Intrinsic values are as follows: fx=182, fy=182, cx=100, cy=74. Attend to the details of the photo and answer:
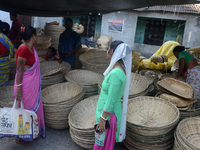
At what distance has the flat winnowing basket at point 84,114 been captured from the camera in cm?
266

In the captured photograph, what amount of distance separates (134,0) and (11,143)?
3242 millimetres

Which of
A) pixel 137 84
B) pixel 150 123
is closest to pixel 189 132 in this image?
pixel 150 123

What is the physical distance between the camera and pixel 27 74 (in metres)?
2.40

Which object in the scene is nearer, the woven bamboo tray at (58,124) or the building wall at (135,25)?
the woven bamboo tray at (58,124)

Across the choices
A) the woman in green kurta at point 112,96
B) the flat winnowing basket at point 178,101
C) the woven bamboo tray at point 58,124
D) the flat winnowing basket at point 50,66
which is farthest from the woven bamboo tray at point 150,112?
the flat winnowing basket at point 50,66

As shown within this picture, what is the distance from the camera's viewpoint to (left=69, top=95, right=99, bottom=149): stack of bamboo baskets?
2336 mm

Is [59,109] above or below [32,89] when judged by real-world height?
below

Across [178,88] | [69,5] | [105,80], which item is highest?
[69,5]

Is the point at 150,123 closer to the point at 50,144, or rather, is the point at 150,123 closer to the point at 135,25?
the point at 50,144

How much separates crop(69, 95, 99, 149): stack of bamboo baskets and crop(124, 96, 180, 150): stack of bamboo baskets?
0.52m

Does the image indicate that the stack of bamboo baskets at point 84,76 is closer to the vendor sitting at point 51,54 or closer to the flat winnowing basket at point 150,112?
the vendor sitting at point 51,54

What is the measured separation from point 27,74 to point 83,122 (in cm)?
107

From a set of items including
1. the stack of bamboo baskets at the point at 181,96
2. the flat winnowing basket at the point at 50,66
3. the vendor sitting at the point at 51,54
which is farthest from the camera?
the vendor sitting at the point at 51,54

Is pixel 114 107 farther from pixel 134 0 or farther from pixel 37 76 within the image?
pixel 134 0
